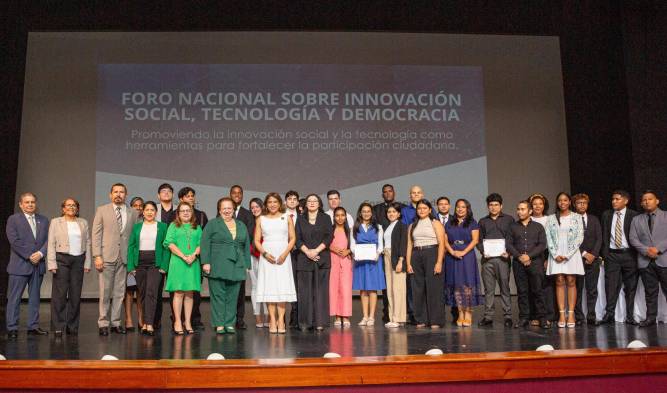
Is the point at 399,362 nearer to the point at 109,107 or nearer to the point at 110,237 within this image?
the point at 110,237

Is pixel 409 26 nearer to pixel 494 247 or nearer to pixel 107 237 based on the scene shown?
pixel 494 247

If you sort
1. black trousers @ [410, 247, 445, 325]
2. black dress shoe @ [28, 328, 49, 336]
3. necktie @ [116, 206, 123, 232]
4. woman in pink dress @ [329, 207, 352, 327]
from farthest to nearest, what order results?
woman in pink dress @ [329, 207, 352, 327], black trousers @ [410, 247, 445, 325], necktie @ [116, 206, 123, 232], black dress shoe @ [28, 328, 49, 336]

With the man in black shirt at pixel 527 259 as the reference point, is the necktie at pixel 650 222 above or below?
above

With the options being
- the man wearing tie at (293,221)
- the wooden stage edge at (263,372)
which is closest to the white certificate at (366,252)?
the man wearing tie at (293,221)

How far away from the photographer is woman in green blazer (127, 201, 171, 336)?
592cm

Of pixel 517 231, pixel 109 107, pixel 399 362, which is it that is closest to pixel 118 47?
pixel 109 107

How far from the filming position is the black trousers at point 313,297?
6090 mm

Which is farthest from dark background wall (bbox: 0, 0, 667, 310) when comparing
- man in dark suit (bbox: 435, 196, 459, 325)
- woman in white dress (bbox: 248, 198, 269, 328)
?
woman in white dress (bbox: 248, 198, 269, 328)

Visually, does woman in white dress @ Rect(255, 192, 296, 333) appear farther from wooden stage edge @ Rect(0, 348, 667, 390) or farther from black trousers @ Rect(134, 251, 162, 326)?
wooden stage edge @ Rect(0, 348, 667, 390)

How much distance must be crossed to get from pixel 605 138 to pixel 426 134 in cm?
240

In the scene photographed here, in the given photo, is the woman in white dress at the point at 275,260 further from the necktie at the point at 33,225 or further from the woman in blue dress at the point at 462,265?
the necktie at the point at 33,225

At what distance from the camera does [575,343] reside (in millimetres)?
4941

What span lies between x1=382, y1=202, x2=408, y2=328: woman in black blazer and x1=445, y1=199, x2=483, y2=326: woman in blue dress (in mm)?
420

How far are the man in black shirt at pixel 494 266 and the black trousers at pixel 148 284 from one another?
2.99 m
